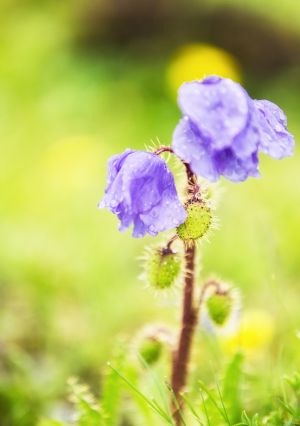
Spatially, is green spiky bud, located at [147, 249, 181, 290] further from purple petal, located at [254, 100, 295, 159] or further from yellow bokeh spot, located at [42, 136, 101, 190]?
yellow bokeh spot, located at [42, 136, 101, 190]

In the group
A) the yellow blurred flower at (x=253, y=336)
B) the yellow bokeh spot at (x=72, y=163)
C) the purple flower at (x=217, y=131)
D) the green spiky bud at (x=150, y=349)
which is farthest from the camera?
the yellow bokeh spot at (x=72, y=163)

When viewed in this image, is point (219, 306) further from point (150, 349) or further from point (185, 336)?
point (150, 349)

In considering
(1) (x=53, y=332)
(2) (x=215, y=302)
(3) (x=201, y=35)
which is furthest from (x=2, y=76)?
(2) (x=215, y=302)

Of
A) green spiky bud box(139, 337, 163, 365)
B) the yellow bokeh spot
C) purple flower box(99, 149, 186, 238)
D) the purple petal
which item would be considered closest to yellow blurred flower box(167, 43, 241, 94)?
the yellow bokeh spot

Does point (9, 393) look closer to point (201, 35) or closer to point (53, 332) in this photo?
point (53, 332)

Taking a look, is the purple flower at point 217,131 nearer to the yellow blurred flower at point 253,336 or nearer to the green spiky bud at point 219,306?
the green spiky bud at point 219,306

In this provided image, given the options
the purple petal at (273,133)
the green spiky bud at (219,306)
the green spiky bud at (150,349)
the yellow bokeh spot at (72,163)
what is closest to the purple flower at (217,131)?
the purple petal at (273,133)

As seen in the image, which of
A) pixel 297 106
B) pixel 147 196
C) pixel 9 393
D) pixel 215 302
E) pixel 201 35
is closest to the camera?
pixel 147 196
